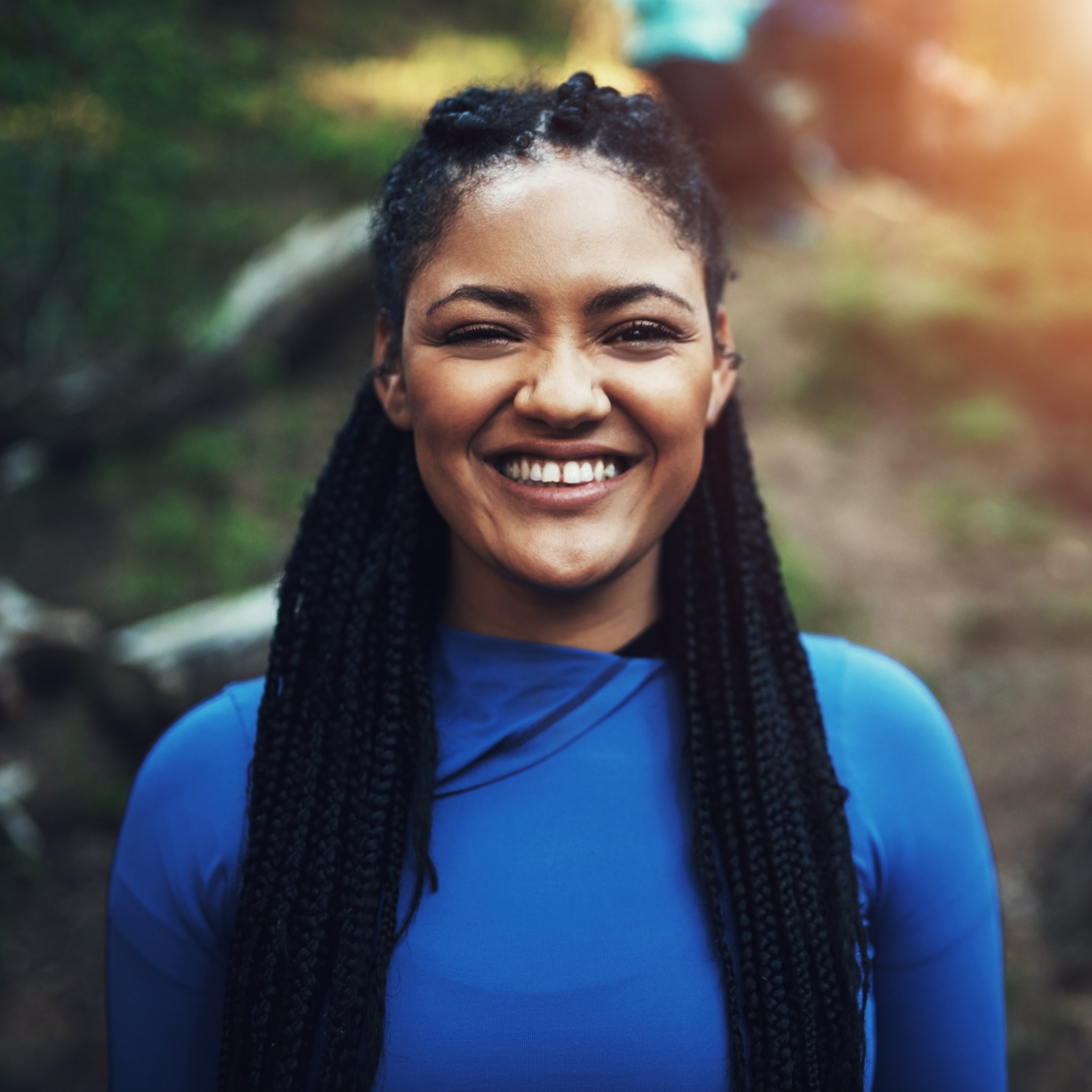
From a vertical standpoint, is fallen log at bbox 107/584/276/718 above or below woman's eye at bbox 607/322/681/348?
above

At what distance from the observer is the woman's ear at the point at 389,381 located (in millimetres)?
1517

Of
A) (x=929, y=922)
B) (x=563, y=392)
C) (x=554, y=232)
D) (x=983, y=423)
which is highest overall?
(x=983, y=423)

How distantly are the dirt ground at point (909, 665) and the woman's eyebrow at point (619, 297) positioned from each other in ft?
8.75

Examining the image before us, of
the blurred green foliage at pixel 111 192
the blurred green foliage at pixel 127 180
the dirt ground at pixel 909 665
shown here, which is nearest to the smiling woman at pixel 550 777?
the dirt ground at pixel 909 665

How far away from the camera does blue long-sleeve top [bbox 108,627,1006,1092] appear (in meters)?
1.28

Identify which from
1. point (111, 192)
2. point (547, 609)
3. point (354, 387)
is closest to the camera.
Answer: point (547, 609)

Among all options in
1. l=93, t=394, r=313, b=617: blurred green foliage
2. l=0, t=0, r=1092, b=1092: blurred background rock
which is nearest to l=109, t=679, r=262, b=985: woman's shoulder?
l=0, t=0, r=1092, b=1092: blurred background rock

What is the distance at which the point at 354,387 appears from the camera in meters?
6.12

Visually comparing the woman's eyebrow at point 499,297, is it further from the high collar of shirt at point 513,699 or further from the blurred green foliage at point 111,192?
the blurred green foliage at point 111,192

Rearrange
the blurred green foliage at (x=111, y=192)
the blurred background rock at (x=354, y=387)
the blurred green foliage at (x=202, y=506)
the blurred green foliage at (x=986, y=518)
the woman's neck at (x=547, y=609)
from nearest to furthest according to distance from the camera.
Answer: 1. the woman's neck at (x=547, y=609)
2. the blurred background rock at (x=354, y=387)
3. the blurred green foliage at (x=202, y=506)
4. the blurred green foliage at (x=986, y=518)
5. the blurred green foliage at (x=111, y=192)

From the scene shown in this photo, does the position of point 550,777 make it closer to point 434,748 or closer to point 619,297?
point 434,748

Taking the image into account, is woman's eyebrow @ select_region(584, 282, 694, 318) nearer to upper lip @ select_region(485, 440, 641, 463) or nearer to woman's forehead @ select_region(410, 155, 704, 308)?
woman's forehead @ select_region(410, 155, 704, 308)

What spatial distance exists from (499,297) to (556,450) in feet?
0.74

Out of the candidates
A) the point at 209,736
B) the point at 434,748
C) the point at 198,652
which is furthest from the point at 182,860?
the point at 198,652
